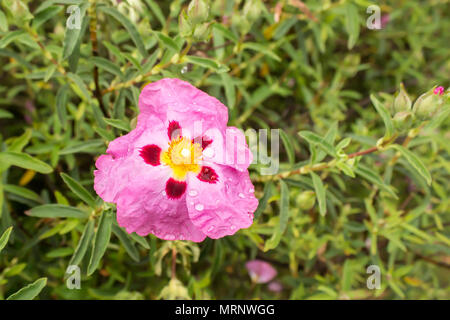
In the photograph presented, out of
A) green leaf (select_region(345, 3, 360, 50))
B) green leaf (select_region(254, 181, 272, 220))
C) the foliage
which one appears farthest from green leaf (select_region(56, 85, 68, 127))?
green leaf (select_region(345, 3, 360, 50))

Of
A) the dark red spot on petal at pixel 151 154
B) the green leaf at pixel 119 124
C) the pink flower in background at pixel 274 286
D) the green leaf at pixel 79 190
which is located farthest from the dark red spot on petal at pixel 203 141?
the pink flower in background at pixel 274 286

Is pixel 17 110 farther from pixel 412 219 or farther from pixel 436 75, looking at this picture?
pixel 436 75

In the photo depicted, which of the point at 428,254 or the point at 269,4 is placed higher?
the point at 269,4

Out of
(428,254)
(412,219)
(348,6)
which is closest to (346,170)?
(412,219)

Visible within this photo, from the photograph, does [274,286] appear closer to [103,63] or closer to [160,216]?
[160,216]

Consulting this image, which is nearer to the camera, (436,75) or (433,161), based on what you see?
(433,161)

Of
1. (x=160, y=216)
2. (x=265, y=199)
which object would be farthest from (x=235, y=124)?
(x=160, y=216)

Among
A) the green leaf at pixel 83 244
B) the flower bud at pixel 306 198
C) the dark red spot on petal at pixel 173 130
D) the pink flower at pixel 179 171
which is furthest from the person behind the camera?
the flower bud at pixel 306 198

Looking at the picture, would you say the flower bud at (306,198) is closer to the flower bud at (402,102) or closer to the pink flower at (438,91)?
the flower bud at (402,102)
